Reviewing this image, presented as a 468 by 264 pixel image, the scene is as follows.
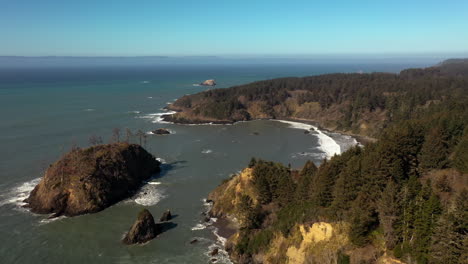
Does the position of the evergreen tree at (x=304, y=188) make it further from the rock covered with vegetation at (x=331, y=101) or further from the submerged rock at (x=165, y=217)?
the rock covered with vegetation at (x=331, y=101)

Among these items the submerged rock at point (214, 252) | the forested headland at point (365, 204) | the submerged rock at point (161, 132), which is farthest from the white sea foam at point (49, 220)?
the submerged rock at point (161, 132)

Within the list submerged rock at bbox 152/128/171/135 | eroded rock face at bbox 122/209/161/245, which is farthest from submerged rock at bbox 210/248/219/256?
submerged rock at bbox 152/128/171/135

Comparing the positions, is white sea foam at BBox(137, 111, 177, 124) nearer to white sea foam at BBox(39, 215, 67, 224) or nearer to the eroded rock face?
white sea foam at BBox(39, 215, 67, 224)

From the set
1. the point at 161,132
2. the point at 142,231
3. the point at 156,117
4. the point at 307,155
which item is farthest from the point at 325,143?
the point at 156,117

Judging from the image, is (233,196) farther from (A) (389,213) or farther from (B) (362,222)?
(A) (389,213)

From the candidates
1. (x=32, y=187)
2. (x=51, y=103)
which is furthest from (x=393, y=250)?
(x=51, y=103)
